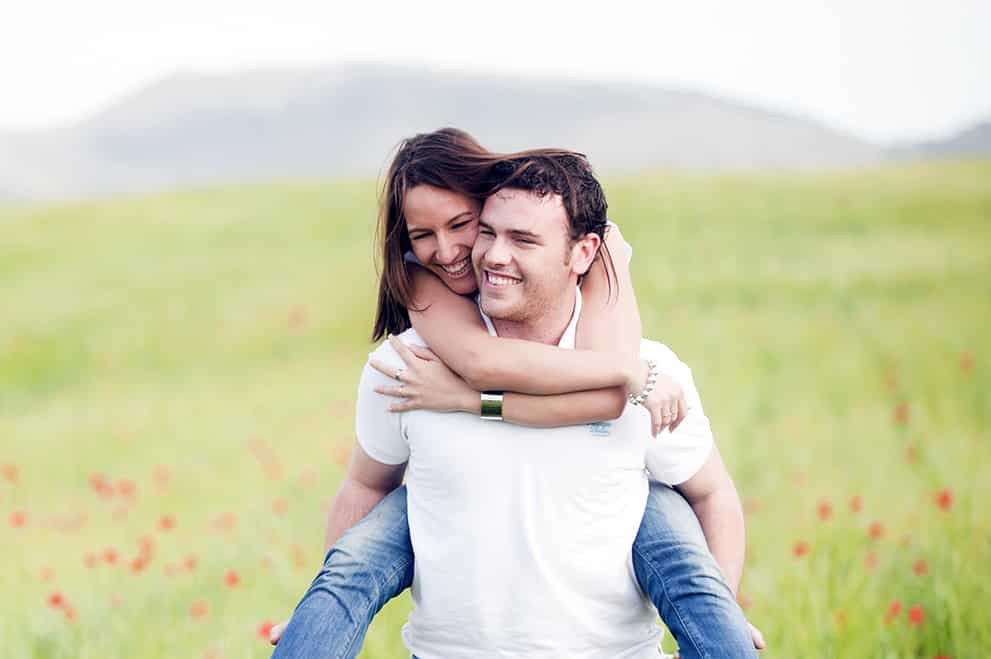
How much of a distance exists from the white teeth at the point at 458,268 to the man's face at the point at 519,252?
153 mm

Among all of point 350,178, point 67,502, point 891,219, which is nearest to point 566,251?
point 67,502

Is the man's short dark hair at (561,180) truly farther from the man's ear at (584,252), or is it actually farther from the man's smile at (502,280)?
the man's smile at (502,280)

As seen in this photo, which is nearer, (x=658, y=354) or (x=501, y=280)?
(x=501, y=280)

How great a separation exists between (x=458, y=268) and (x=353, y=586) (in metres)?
1.07

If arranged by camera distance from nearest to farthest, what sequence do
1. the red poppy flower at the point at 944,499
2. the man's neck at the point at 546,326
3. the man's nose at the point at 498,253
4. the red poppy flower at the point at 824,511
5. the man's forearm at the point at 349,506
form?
1. the man's nose at the point at 498,253
2. the man's neck at the point at 546,326
3. the man's forearm at the point at 349,506
4. the red poppy flower at the point at 944,499
5. the red poppy flower at the point at 824,511

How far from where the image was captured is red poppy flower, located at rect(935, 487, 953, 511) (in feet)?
18.4

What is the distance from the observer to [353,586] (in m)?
3.16

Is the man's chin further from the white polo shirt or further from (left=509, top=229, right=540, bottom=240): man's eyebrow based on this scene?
the white polo shirt

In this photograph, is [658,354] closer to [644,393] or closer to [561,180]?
[644,393]

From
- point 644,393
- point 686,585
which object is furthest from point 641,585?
point 644,393

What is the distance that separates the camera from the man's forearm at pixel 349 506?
3.55 meters

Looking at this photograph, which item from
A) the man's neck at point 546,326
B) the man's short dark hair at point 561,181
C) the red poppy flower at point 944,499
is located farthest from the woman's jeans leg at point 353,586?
the red poppy flower at point 944,499

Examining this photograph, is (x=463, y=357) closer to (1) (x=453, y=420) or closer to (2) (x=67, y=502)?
(1) (x=453, y=420)

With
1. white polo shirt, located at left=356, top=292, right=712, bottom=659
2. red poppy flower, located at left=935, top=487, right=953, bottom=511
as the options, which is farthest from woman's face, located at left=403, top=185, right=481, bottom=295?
Answer: red poppy flower, located at left=935, top=487, right=953, bottom=511
